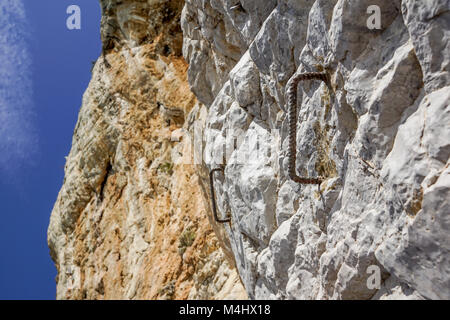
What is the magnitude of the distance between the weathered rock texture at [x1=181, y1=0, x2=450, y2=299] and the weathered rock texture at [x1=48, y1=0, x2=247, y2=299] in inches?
158

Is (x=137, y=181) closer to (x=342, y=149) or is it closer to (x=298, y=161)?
(x=298, y=161)

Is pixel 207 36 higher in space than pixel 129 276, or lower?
higher

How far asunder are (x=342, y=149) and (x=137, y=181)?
10301mm

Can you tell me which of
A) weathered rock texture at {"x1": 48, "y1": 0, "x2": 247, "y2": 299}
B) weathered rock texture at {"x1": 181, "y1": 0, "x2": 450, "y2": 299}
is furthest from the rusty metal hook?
weathered rock texture at {"x1": 48, "y1": 0, "x2": 247, "y2": 299}

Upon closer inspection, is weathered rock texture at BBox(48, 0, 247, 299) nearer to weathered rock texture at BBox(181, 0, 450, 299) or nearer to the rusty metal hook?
A: weathered rock texture at BBox(181, 0, 450, 299)

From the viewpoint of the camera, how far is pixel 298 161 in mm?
4719

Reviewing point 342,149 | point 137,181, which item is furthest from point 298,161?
point 137,181

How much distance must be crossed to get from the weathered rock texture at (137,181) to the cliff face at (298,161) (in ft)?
0.23

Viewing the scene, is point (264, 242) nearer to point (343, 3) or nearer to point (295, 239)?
point (295, 239)

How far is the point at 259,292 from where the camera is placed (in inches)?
239

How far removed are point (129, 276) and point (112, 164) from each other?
4480 millimetres

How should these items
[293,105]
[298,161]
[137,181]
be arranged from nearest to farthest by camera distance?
[293,105] → [298,161] → [137,181]
